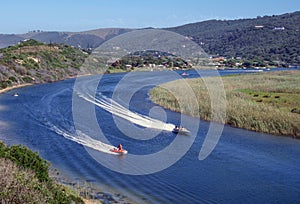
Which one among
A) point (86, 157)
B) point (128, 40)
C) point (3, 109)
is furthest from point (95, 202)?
point (128, 40)

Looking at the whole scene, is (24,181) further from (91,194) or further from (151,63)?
(151,63)

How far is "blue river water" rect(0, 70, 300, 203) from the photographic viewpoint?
1989 centimetres

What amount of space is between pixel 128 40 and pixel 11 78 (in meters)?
65.1

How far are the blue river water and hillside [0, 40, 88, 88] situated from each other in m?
27.6

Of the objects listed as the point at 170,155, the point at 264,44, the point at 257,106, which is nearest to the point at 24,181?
the point at 170,155

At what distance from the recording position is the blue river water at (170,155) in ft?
65.3

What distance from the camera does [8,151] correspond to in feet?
57.8

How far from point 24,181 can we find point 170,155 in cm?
1439

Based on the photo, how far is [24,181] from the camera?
12867 millimetres

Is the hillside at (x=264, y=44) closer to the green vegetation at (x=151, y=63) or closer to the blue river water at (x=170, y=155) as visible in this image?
the green vegetation at (x=151, y=63)

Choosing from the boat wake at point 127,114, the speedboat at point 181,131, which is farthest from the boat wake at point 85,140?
the boat wake at point 127,114

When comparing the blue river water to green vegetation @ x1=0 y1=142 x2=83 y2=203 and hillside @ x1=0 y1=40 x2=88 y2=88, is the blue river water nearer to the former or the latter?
green vegetation @ x1=0 y1=142 x2=83 y2=203

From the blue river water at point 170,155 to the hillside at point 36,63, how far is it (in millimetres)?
27593

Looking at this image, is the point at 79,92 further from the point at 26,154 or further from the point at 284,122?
the point at 26,154
